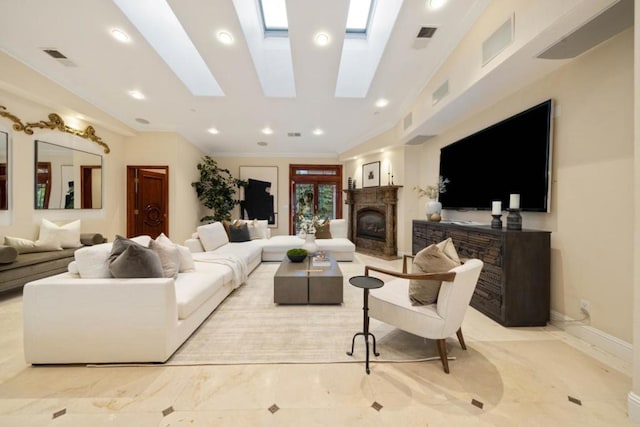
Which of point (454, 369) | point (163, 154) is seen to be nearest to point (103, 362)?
point (454, 369)

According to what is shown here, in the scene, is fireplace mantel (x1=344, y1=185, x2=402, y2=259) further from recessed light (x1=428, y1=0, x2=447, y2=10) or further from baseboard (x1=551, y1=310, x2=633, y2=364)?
recessed light (x1=428, y1=0, x2=447, y2=10)

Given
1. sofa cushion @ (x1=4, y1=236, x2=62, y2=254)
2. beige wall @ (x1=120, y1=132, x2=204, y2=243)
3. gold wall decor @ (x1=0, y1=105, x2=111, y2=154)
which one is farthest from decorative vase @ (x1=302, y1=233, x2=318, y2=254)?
gold wall decor @ (x1=0, y1=105, x2=111, y2=154)

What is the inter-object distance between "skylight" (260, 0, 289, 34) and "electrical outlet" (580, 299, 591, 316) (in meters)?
3.97

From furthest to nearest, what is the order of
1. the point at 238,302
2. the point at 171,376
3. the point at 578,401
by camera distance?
the point at 238,302
the point at 171,376
the point at 578,401

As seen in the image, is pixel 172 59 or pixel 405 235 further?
pixel 405 235

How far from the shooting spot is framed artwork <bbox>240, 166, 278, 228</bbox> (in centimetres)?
709

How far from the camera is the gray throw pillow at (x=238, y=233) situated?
480 cm

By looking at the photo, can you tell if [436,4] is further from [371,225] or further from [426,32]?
[371,225]

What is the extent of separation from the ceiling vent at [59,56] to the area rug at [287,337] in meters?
3.76

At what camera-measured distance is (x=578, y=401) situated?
1457 mm

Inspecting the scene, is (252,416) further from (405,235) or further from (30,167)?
(30,167)

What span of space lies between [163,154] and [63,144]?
156cm

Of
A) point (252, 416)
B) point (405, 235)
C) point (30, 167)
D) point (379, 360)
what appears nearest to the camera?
point (252, 416)

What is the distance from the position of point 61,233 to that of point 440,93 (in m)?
5.97
